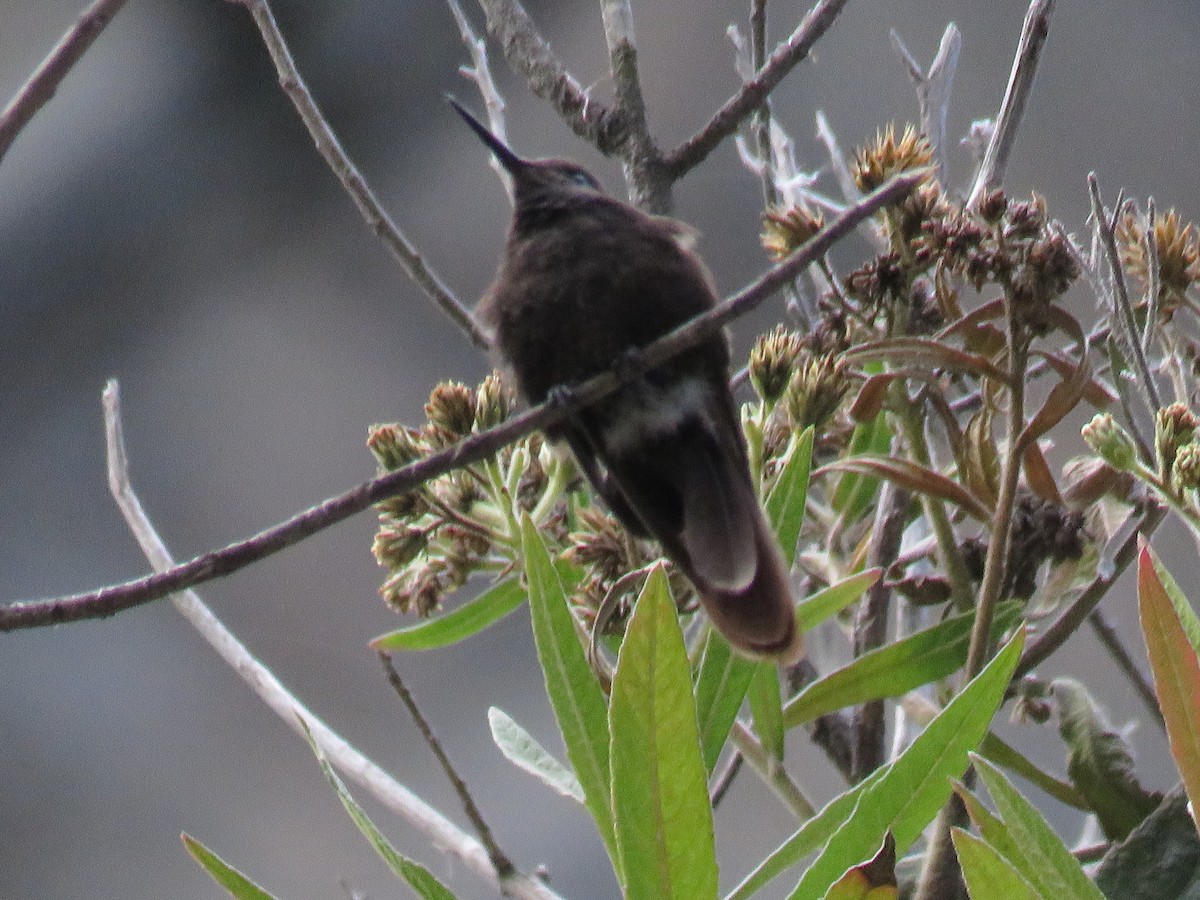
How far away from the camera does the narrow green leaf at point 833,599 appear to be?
967 mm

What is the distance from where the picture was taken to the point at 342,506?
80 centimetres

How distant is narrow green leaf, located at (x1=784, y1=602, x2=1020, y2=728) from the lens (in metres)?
0.95

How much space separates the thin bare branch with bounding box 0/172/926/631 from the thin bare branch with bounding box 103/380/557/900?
208mm

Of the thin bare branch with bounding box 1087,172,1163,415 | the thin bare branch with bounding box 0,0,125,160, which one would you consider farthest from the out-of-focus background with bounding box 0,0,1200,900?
the thin bare branch with bounding box 0,0,125,160

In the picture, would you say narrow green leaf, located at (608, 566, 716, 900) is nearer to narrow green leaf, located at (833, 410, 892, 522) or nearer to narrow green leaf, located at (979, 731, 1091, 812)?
narrow green leaf, located at (979, 731, 1091, 812)

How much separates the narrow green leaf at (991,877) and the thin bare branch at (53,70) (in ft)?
2.12

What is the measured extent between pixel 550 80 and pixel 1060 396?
2.29 feet

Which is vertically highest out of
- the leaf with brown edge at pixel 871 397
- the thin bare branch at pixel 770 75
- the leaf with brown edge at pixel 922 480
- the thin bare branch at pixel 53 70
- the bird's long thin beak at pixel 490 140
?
the thin bare branch at pixel 53 70

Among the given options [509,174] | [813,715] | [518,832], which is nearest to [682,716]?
[813,715]

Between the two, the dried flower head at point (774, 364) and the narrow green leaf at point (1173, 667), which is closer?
the narrow green leaf at point (1173, 667)

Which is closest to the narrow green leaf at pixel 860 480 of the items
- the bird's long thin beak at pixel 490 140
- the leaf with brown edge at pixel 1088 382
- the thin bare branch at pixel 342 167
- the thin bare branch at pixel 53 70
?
the leaf with brown edge at pixel 1088 382

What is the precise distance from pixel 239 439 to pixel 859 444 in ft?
5.15

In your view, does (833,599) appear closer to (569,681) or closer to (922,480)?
(922,480)

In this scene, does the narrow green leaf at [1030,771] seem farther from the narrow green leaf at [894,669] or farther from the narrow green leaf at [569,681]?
the narrow green leaf at [569,681]
